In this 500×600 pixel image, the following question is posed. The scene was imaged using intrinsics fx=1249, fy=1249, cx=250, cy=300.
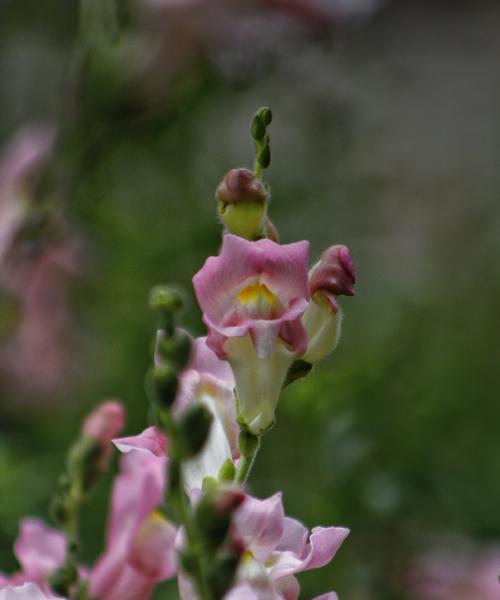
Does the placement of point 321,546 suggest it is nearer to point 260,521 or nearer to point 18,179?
point 260,521

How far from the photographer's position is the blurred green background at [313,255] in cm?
94

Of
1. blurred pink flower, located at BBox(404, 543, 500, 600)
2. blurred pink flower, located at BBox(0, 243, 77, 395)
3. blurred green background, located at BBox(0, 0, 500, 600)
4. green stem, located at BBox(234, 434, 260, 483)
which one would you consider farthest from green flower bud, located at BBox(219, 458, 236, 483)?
blurred pink flower, located at BBox(0, 243, 77, 395)

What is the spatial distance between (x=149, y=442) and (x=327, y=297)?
85 millimetres

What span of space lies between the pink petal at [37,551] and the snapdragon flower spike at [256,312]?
4.6 inches

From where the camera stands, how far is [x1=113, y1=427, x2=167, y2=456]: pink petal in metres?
0.41

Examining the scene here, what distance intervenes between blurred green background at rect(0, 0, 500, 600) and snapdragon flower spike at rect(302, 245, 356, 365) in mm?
384

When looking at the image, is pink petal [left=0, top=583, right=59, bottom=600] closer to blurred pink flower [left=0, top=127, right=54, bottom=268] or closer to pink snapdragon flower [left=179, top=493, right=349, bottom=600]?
pink snapdragon flower [left=179, top=493, right=349, bottom=600]

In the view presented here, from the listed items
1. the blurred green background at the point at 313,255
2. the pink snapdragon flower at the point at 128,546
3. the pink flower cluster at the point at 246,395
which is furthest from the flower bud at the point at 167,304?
the blurred green background at the point at 313,255

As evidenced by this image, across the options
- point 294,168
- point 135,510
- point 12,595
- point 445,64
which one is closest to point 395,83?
point 294,168

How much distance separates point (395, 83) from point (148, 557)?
906 mm

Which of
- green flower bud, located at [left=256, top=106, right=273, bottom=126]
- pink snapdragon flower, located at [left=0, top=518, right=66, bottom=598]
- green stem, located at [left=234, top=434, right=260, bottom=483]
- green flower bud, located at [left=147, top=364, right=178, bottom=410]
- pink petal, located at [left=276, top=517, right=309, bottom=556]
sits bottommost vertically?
pink snapdragon flower, located at [left=0, top=518, right=66, bottom=598]

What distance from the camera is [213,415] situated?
0.41 m

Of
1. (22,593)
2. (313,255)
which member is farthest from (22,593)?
(313,255)

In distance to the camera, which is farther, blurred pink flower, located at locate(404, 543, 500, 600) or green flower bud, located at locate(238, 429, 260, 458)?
blurred pink flower, located at locate(404, 543, 500, 600)
